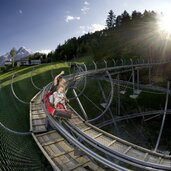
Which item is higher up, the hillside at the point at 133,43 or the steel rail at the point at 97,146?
the hillside at the point at 133,43

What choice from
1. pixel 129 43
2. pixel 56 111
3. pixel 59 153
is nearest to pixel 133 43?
pixel 129 43

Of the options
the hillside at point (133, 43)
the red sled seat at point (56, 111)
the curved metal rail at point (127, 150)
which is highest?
the hillside at point (133, 43)

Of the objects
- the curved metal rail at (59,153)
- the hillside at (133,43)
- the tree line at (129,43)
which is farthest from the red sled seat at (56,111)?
the tree line at (129,43)

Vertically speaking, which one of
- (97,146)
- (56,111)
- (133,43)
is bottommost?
(97,146)

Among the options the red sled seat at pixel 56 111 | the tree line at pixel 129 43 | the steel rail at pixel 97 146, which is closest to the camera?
the steel rail at pixel 97 146

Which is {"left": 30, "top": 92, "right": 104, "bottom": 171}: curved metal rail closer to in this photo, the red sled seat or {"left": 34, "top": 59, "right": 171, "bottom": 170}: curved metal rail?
{"left": 34, "top": 59, "right": 171, "bottom": 170}: curved metal rail

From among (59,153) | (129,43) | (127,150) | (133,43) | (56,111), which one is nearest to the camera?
(59,153)

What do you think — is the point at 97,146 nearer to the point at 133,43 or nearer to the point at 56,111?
the point at 56,111

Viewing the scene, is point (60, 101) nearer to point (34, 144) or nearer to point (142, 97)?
point (34, 144)

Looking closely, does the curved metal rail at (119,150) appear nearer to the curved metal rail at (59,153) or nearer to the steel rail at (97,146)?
the steel rail at (97,146)

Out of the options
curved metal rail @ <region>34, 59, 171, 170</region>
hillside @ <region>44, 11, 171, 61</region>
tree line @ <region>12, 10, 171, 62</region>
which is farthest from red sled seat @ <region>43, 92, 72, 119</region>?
tree line @ <region>12, 10, 171, 62</region>

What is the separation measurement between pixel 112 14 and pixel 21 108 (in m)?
60.3

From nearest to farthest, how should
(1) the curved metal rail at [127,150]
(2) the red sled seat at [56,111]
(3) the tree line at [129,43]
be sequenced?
(1) the curved metal rail at [127,150] < (2) the red sled seat at [56,111] < (3) the tree line at [129,43]

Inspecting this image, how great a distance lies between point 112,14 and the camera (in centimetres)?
6128
